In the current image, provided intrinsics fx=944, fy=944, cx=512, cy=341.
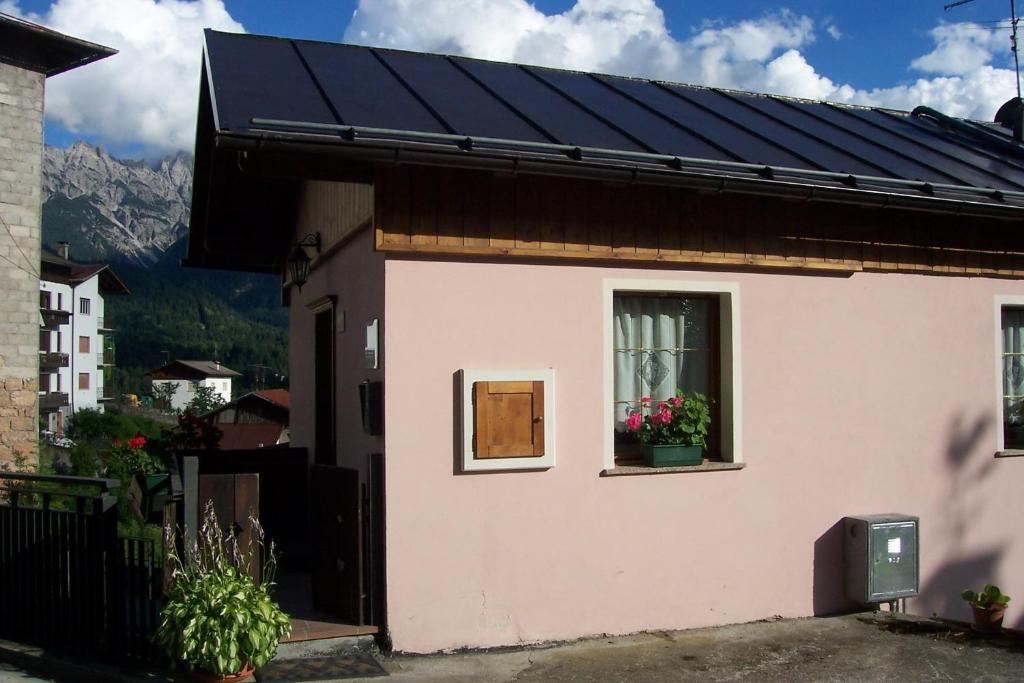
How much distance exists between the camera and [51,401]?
226ft

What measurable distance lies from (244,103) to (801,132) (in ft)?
16.5

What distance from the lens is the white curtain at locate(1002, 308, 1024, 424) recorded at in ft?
27.4

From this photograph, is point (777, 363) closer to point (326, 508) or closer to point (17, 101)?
point (326, 508)

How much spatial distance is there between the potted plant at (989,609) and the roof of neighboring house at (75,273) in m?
73.7

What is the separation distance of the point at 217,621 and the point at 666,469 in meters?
3.17

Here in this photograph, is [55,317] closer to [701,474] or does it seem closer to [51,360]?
[51,360]

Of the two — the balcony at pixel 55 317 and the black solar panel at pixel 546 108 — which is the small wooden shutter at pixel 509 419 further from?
the balcony at pixel 55 317

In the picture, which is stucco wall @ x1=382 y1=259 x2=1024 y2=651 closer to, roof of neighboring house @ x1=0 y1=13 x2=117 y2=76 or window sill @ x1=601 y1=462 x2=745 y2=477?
window sill @ x1=601 y1=462 x2=745 y2=477

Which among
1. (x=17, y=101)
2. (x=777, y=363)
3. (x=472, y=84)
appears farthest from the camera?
(x=17, y=101)

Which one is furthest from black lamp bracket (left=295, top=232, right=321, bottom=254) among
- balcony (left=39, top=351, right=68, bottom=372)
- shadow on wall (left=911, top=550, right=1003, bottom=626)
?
balcony (left=39, top=351, right=68, bottom=372)

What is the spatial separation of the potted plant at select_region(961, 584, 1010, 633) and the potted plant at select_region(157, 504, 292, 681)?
4.90 m

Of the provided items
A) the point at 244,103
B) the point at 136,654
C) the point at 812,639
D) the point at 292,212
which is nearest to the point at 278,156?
the point at 244,103

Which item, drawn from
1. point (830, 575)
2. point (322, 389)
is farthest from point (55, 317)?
A: point (830, 575)

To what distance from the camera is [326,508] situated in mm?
6496
